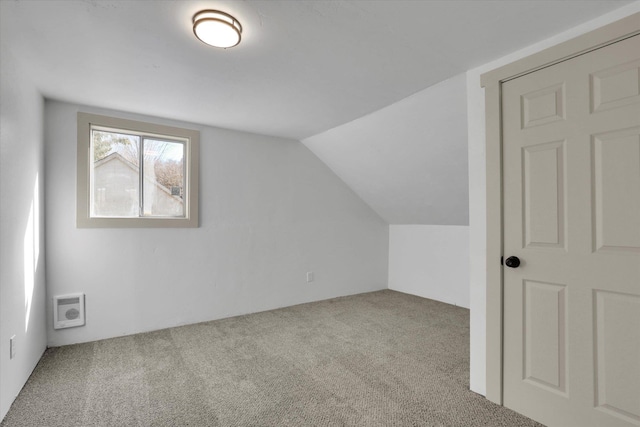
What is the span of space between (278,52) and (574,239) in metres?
2.09

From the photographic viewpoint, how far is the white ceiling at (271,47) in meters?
1.69

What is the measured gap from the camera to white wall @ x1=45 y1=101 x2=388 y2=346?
3.06m

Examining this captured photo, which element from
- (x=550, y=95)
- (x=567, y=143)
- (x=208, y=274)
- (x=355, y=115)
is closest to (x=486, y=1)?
(x=550, y=95)

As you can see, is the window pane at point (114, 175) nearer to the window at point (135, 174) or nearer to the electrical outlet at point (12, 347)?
the window at point (135, 174)

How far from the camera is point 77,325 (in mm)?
3064

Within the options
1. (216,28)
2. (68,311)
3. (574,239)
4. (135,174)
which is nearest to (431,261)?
(574,239)

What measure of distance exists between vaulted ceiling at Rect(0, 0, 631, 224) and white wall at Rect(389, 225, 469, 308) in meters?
1.37

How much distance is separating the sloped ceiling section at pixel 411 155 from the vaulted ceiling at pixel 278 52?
0.04 metres

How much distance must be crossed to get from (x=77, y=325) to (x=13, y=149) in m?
1.78

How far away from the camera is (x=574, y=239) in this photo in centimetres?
178

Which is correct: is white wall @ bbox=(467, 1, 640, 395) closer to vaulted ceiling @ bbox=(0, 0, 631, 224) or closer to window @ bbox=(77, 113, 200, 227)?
vaulted ceiling @ bbox=(0, 0, 631, 224)

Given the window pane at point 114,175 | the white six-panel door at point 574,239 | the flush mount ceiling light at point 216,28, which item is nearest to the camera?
→ the white six-panel door at point 574,239

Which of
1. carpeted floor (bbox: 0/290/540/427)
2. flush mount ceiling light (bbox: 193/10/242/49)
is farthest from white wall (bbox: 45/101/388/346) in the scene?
flush mount ceiling light (bbox: 193/10/242/49)

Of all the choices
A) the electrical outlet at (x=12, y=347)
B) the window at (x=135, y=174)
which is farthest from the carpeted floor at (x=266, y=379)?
the window at (x=135, y=174)
